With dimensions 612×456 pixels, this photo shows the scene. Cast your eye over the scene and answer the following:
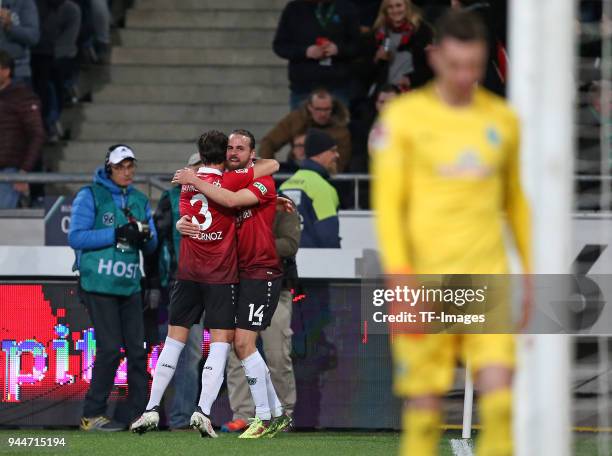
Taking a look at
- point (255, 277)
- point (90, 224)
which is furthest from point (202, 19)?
point (255, 277)

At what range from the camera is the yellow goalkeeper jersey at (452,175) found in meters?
6.01

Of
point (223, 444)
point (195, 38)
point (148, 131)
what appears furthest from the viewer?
point (195, 38)

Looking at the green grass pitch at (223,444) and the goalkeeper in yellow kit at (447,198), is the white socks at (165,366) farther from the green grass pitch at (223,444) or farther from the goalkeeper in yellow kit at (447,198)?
the goalkeeper in yellow kit at (447,198)

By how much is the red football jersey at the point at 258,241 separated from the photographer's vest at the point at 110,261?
1.07 meters

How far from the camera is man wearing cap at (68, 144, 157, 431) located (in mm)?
10945

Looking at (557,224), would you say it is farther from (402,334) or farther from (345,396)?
(345,396)

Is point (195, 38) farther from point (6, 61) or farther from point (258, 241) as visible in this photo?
point (258, 241)

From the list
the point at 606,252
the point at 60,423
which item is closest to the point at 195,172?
the point at 60,423

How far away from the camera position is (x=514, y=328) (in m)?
6.07

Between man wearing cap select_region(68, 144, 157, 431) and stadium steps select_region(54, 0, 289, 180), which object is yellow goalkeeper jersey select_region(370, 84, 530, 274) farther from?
stadium steps select_region(54, 0, 289, 180)

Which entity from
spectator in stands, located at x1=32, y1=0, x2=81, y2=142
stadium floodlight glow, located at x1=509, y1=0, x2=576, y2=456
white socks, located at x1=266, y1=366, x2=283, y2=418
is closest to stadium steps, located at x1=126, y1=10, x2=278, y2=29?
spectator in stands, located at x1=32, y1=0, x2=81, y2=142

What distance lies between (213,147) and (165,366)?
1561mm

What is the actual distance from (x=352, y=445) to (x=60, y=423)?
2.54 m

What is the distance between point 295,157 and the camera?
45.1 feet
